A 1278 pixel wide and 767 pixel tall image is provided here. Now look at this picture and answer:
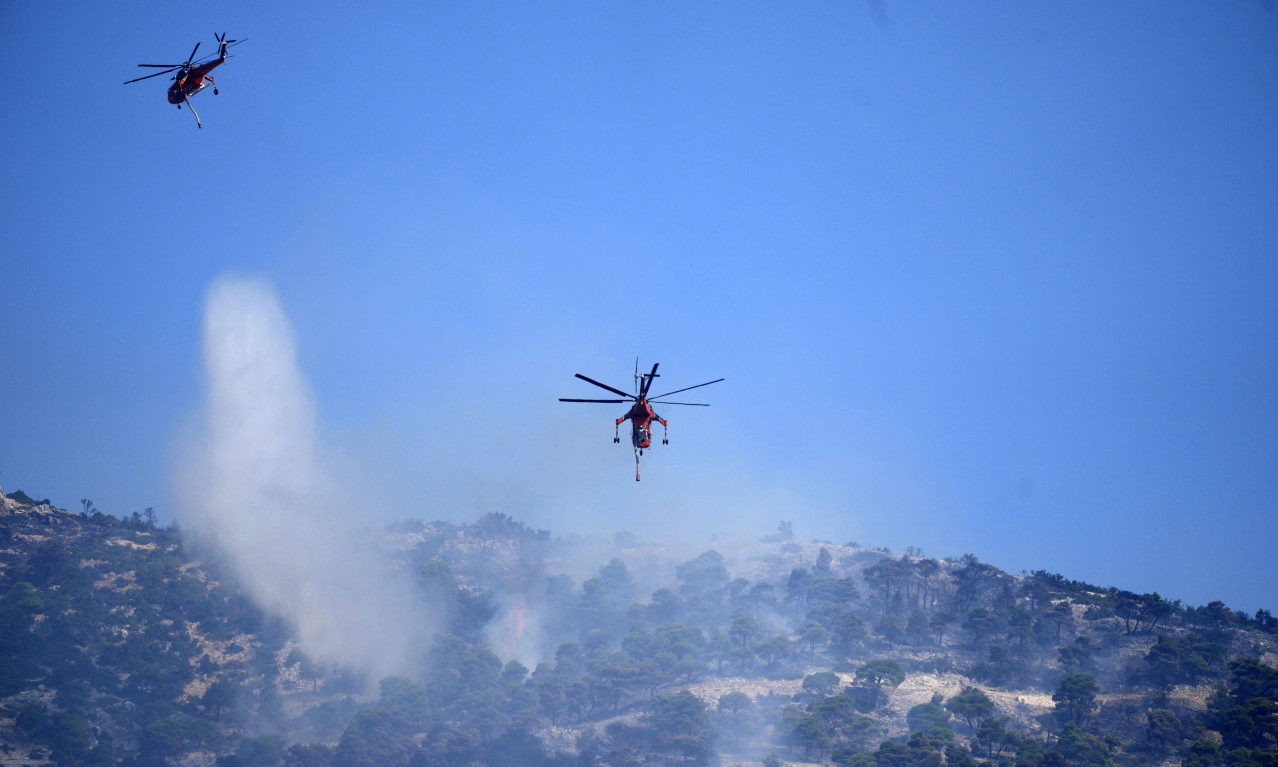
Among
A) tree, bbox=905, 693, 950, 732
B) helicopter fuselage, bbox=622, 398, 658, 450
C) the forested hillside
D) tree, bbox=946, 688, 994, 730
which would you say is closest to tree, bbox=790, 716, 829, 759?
the forested hillside

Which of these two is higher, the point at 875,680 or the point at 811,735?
the point at 875,680

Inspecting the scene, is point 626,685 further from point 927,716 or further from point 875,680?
point 927,716

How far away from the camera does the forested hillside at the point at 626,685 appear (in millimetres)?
121562

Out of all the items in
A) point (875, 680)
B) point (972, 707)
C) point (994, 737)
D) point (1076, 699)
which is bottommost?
point (994, 737)

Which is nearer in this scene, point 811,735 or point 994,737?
point 994,737

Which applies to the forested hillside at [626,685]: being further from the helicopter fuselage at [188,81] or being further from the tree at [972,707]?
the helicopter fuselage at [188,81]

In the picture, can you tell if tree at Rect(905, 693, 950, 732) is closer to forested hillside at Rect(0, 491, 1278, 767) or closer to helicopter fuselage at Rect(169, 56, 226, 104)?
forested hillside at Rect(0, 491, 1278, 767)

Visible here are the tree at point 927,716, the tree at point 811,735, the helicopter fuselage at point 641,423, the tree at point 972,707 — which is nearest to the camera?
the helicopter fuselage at point 641,423

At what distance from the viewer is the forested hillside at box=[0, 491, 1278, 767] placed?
122 m

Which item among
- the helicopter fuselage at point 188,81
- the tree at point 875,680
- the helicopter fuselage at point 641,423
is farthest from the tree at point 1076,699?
the helicopter fuselage at point 188,81

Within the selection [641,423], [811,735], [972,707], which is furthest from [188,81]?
[972,707]

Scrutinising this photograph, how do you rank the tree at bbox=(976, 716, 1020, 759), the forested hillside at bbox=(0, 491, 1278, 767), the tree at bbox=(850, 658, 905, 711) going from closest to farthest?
the tree at bbox=(976, 716, 1020, 759)
the forested hillside at bbox=(0, 491, 1278, 767)
the tree at bbox=(850, 658, 905, 711)

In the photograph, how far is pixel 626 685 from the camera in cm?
15938

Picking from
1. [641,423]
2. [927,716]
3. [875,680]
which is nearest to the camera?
[641,423]
